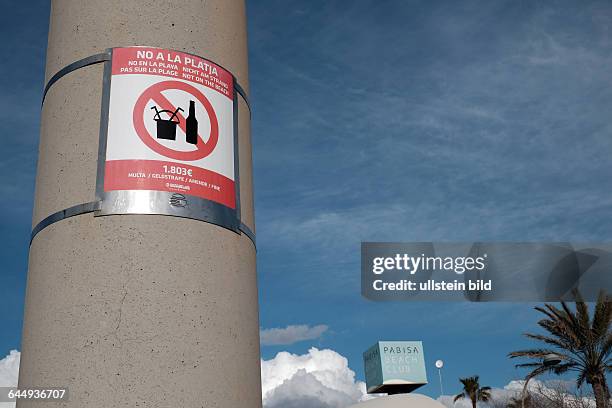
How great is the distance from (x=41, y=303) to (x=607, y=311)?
24.6m

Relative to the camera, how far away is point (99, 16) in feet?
14.9

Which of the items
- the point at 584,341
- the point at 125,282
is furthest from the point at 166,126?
the point at 584,341

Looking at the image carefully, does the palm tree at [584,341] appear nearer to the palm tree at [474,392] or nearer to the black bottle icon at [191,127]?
the black bottle icon at [191,127]

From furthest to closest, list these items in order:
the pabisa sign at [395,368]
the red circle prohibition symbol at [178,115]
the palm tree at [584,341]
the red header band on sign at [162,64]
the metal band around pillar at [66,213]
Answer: the pabisa sign at [395,368] → the palm tree at [584,341] → the red header band on sign at [162,64] → the red circle prohibition symbol at [178,115] → the metal band around pillar at [66,213]

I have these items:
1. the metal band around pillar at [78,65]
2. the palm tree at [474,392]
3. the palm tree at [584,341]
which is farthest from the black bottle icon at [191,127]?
the palm tree at [474,392]

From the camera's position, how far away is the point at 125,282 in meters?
3.88

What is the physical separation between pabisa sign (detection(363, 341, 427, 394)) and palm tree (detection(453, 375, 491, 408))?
→ 51.8 feet

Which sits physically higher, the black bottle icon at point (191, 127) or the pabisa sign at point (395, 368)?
the pabisa sign at point (395, 368)

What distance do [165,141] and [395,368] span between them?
1916 inches

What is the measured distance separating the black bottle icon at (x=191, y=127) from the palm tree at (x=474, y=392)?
6585 cm

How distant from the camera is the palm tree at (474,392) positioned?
6556 centimetres

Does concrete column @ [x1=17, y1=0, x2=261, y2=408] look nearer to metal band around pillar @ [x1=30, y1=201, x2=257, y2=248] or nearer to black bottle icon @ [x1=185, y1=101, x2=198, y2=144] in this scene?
metal band around pillar @ [x1=30, y1=201, x2=257, y2=248]

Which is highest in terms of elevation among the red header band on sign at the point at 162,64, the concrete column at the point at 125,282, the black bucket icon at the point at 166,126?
the red header band on sign at the point at 162,64

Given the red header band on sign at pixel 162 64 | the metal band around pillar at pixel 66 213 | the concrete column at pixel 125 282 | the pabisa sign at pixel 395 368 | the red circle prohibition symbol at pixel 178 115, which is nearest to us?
the concrete column at pixel 125 282
